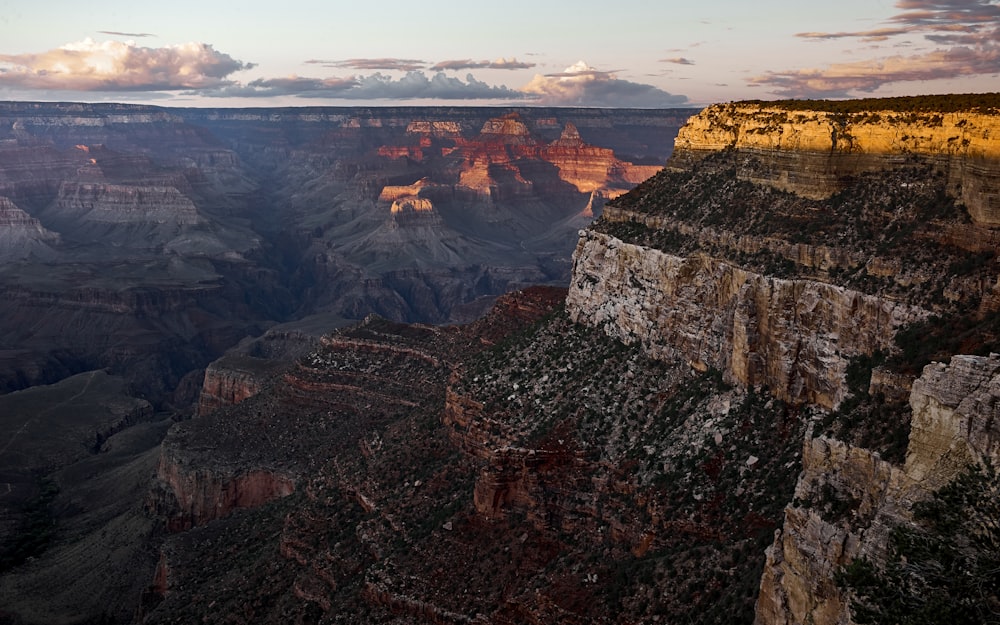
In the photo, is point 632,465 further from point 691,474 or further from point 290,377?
point 290,377

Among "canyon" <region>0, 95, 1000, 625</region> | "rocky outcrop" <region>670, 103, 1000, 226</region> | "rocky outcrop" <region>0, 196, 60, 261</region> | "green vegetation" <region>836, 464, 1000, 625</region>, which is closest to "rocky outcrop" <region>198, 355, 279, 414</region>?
"canyon" <region>0, 95, 1000, 625</region>

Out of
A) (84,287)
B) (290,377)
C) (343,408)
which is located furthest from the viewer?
(84,287)

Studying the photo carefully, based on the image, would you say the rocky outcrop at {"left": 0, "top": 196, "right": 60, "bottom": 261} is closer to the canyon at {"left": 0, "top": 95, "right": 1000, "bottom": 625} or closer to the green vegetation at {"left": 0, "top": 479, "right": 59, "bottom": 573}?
the green vegetation at {"left": 0, "top": 479, "right": 59, "bottom": 573}

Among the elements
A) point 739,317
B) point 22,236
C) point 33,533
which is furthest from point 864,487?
point 22,236

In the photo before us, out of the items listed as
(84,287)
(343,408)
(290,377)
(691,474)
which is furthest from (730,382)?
(84,287)

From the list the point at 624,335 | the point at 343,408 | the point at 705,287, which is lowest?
the point at 343,408

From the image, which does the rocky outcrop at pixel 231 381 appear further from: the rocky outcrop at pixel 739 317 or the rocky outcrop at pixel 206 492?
the rocky outcrop at pixel 739 317

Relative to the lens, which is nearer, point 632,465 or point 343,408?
point 632,465
